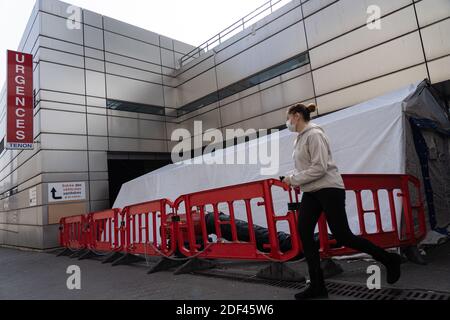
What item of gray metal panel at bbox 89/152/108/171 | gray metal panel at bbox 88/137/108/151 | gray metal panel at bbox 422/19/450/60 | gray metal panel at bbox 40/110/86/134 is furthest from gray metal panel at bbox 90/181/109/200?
gray metal panel at bbox 422/19/450/60

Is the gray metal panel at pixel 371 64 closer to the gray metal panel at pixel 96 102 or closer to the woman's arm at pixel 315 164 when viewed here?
the woman's arm at pixel 315 164

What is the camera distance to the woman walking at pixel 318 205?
124 inches

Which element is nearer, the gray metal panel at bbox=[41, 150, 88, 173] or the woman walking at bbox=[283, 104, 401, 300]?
the woman walking at bbox=[283, 104, 401, 300]

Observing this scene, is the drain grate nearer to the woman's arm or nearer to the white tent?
the woman's arm

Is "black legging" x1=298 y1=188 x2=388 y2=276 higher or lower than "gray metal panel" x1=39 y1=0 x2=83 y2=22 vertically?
lower

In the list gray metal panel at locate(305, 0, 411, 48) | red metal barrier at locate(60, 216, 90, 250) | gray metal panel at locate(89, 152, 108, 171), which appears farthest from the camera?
gray metal panel at locate(89, 152, 108, 171)

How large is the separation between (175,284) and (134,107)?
1281 centimetres

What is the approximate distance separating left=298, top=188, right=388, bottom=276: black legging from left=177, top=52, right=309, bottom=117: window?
9.99 m

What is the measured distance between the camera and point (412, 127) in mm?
5930

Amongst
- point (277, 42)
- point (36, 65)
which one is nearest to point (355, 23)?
point (277, 42)

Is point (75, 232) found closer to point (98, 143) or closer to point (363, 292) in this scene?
point (98, 143)

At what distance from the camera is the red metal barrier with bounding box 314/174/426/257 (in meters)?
4.10
